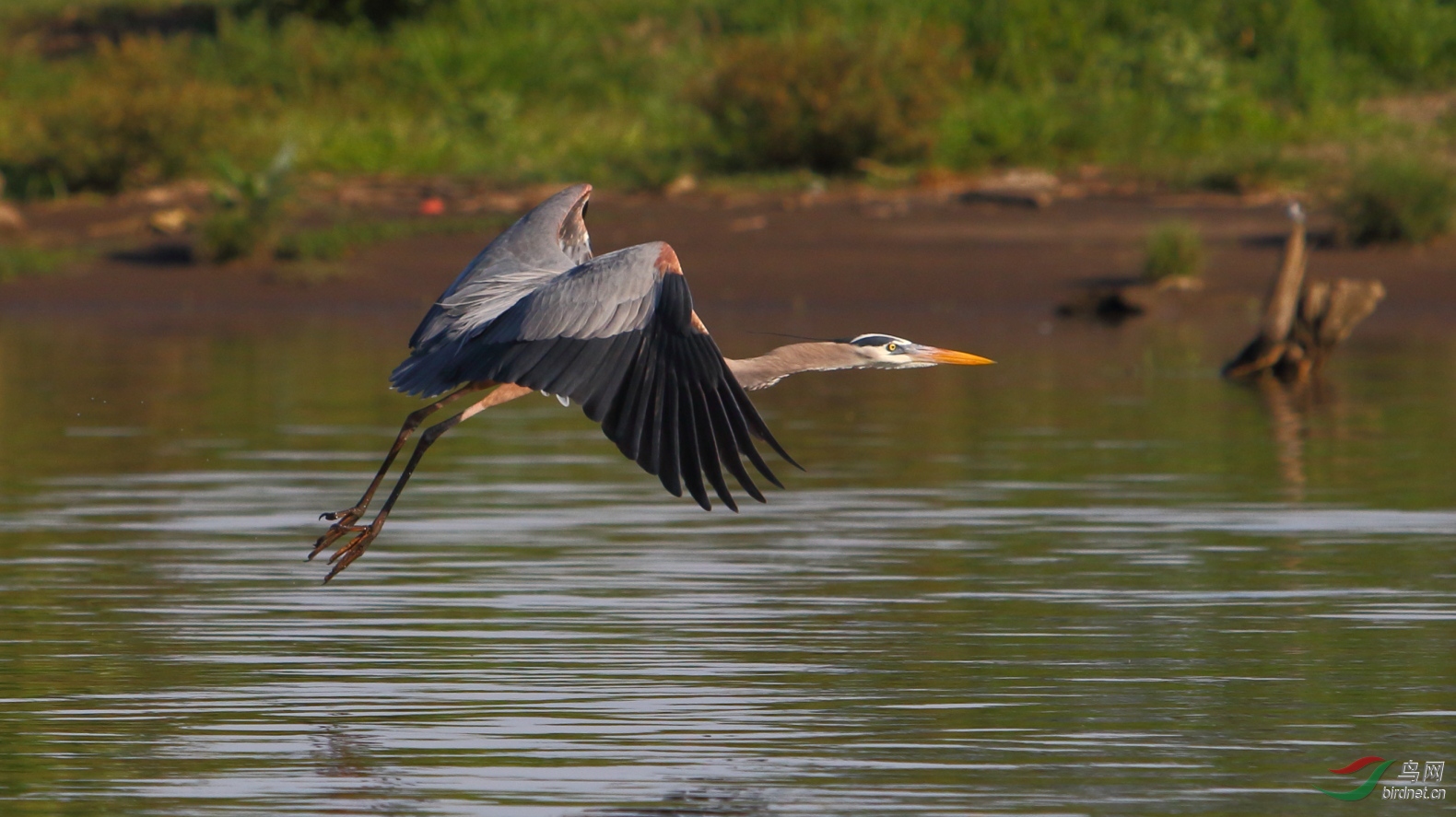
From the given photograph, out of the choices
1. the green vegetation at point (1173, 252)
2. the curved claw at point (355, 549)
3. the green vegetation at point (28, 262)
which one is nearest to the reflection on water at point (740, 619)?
the curved claw at point (355, 549)

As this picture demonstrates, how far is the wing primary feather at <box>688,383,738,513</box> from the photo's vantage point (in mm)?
6805

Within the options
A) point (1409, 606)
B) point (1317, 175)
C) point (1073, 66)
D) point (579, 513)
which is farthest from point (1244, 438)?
point (1073, 66)

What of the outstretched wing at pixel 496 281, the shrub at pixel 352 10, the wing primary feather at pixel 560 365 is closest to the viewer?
the wing primary feather at pixel 560 365

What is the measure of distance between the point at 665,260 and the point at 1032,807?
225 centimetres

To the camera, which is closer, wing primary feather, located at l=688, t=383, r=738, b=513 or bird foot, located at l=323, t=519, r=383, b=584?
wing primary feather, located at l=688, t=383, r=738, b=513

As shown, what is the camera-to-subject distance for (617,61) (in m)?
33.5

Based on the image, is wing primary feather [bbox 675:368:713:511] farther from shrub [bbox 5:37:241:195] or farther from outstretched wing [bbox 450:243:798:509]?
shrub [bbox 5:37:241:195]

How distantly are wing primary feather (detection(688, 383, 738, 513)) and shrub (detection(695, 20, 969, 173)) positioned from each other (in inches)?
790

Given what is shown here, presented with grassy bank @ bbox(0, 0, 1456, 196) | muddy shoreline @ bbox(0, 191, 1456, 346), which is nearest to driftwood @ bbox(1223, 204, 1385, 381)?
muddy shoreline @ bbox(0, 191, 1456, 346)

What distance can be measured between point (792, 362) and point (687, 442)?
4.13 feet

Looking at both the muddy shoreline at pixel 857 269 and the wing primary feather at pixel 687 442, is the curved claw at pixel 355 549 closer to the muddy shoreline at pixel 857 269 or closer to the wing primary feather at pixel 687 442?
the wing primary feather at pixel 687 442

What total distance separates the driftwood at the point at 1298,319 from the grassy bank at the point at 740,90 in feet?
25.2

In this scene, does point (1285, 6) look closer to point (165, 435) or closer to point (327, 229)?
point (327, 229)

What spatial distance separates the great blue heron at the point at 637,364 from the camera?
22.7 feet
